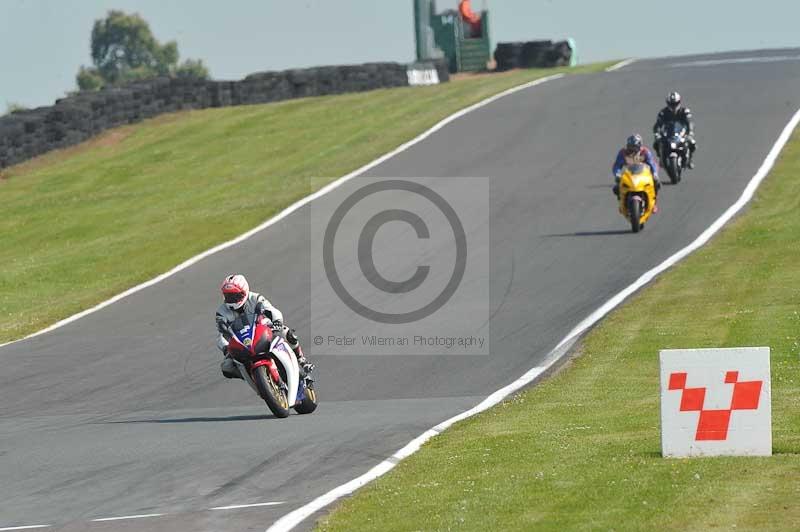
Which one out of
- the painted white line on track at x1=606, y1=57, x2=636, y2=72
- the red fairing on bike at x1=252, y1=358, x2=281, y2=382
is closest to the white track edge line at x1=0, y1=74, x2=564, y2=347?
the painted white line on track at x1=606, y1=57, x2=636, y2=72

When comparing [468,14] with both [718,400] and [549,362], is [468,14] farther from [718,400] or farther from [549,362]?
[718,400]

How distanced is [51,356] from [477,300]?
6.17 meters

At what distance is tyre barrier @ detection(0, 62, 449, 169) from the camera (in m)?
39.4

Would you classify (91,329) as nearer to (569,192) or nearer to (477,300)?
(477,300)

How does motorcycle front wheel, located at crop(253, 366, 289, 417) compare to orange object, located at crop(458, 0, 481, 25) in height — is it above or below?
below

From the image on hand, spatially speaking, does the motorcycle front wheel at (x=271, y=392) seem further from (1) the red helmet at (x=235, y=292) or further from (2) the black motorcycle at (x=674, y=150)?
(2) the black motorcycle at (x=674, y=150)

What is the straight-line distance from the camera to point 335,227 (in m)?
28.1

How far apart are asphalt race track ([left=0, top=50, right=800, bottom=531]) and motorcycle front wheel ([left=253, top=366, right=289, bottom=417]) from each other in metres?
0.20

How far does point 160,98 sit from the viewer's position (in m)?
45.0

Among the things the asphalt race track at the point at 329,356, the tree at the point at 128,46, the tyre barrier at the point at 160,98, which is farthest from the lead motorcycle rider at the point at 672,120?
the tree at the point at 128,46

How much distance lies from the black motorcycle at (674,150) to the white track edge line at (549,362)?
59.6 inches

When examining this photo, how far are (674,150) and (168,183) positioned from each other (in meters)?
13.2

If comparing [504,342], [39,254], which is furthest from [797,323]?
[39,254]

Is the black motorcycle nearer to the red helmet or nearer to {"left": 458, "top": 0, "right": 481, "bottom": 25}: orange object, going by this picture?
the red helmet
